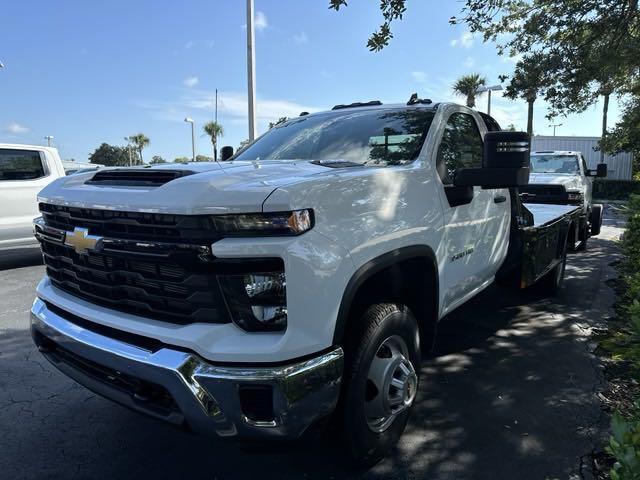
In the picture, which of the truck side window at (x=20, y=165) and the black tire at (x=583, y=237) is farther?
the black tire at (x=583, y=237)

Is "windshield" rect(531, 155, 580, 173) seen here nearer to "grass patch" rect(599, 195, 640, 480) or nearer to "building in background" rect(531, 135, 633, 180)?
"grass patch" rect(599, 195, 640, 480)

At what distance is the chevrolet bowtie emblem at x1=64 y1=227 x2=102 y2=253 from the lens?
229cm

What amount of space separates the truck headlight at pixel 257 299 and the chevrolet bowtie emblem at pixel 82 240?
2.37 ft

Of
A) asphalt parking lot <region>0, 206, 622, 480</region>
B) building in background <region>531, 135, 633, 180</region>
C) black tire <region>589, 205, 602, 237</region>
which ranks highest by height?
building in background <region>531, 135, 633, 180</region>

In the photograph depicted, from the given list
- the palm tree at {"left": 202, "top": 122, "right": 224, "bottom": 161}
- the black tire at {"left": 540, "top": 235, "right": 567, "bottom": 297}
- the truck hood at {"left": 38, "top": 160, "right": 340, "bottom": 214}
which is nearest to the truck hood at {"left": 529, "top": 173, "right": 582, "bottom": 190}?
the black tire at {"left": 540, "top": 235, "right": 567, "bottom": 297}

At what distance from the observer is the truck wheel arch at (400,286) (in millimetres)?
2236

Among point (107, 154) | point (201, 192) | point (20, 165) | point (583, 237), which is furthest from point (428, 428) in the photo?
point (107, 154)

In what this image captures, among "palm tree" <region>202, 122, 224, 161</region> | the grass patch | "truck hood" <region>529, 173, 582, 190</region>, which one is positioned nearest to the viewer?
the grass patch

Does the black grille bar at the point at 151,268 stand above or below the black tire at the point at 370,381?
above

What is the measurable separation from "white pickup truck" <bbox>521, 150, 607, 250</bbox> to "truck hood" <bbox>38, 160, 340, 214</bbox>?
6.12m

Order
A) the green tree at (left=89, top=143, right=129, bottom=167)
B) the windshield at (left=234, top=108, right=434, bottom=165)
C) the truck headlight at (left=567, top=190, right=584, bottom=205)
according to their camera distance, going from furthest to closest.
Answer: the green tree at (left=89, top=143, right=129, bottom=167) < the truck headlight at (left=567, top=190, right=584, bottom=205) < the windshield at (left=234, top=108, right=434, bottom=165)

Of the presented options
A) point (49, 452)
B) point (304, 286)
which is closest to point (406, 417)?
point (304, 286)

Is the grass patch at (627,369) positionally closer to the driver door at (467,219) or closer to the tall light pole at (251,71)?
the driver door at (467,219)

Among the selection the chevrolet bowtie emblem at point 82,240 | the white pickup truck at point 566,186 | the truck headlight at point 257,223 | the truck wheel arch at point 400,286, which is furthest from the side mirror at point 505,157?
the white pickup truck at point 566,186
